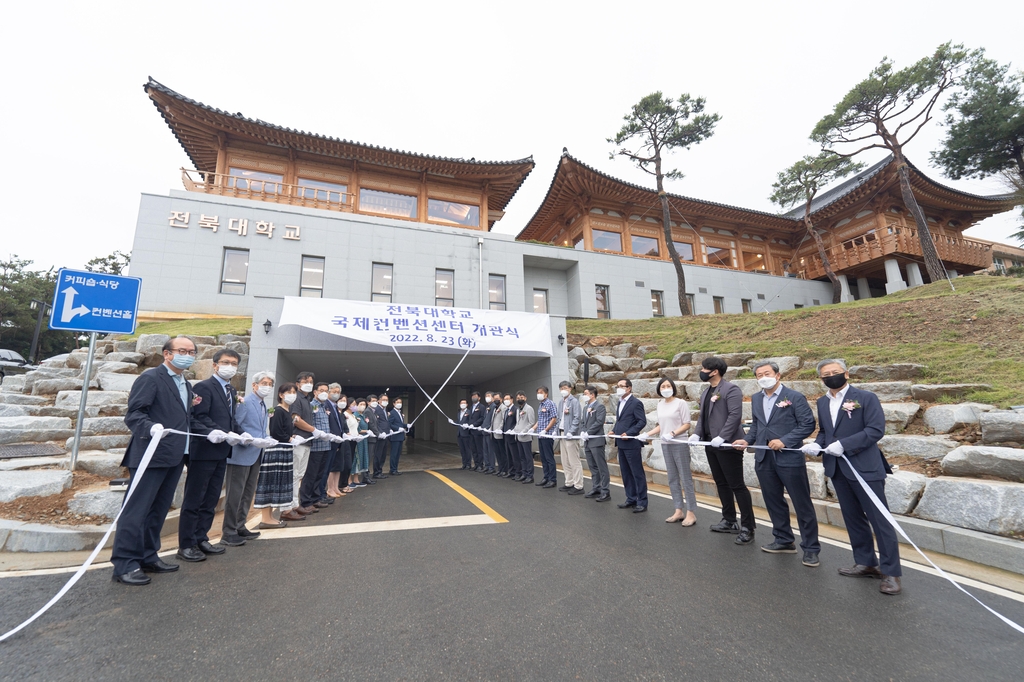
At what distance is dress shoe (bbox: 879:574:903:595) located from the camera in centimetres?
335

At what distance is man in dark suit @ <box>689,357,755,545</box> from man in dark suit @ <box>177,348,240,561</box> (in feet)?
18.5

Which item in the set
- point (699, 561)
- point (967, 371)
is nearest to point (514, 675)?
point (699, 561)

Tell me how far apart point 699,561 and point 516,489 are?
4589 mm

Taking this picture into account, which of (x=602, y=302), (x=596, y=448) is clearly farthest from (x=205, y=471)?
(x=602, y=302)

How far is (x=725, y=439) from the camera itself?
17.0 feet

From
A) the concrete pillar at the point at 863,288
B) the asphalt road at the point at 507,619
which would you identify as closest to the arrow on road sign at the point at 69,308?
the asphalt road at the point at 507,619

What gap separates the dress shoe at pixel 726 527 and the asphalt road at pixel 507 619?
587 mm

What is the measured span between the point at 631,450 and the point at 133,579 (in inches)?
231

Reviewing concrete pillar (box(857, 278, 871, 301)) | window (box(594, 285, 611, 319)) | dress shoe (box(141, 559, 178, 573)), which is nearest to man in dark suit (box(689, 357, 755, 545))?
dress shoe (box(141, 559, 178, 573))

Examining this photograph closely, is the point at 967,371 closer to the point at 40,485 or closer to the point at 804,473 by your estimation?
the point at 804,473

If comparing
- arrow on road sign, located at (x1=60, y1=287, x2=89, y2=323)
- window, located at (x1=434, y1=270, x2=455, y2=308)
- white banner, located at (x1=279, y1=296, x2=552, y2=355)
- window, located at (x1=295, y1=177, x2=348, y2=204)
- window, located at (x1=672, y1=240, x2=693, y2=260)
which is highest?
window, located at (x1=295, y1=177, x2=348, y2=204)

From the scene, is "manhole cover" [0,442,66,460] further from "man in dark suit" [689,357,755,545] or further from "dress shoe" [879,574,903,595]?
"dress shoe" [879,574,903,595]

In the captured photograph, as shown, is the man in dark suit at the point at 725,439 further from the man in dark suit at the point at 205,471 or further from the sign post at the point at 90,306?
the sign post at the point at 90,306

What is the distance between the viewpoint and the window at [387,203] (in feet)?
65.7
